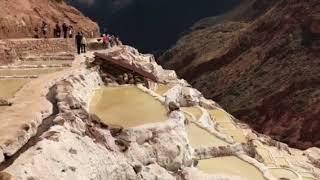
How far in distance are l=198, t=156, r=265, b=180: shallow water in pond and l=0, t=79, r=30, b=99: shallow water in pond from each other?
7648 mm

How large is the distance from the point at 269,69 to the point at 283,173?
7416cm

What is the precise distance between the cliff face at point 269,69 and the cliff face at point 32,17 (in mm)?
35949

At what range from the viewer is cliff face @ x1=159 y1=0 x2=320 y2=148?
86.1 m

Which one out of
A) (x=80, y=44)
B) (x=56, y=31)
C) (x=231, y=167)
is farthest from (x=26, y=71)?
(x=56, y=31)

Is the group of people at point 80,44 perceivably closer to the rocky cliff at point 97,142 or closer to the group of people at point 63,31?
the group of people at point 63,31

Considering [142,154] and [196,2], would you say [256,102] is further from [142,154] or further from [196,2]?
[142,154]

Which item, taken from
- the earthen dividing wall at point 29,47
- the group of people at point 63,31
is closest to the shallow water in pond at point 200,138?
the earthen dividing wall at point 29,47

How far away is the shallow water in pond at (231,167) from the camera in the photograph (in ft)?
77.8

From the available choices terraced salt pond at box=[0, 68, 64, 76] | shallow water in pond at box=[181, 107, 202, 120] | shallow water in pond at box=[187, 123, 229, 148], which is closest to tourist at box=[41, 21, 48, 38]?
terraced salt pond at box=[0, 68, 64, 76]

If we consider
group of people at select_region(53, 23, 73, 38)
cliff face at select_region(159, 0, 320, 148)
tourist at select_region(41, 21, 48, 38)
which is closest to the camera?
tourist at select_region(41, 21, 48, 38)

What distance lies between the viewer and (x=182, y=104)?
129 ft

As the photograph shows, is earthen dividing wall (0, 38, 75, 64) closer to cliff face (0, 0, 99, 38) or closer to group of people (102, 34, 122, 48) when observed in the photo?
cliff face (0, 0, 99, 38)

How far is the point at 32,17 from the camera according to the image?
41.2m

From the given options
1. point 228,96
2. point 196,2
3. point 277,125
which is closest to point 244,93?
point 228,96
